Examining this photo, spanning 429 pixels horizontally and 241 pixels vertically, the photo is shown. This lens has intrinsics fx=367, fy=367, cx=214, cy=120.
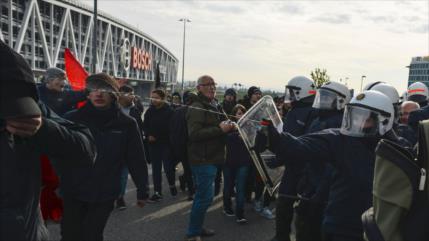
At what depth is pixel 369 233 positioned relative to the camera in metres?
1.76

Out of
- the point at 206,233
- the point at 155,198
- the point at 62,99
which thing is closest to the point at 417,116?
the point at 206,233

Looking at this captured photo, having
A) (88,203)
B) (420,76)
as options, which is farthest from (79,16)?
(420,76)

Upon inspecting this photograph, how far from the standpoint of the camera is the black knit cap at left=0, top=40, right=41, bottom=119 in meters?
1.47

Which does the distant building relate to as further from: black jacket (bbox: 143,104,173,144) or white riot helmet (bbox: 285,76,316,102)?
white riot helmet (bbox: 285,76,316,102)

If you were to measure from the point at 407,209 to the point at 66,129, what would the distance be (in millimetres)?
1596

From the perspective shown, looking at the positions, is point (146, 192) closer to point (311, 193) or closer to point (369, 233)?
point (311, 193)

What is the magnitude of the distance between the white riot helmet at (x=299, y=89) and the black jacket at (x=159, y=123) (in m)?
2.73

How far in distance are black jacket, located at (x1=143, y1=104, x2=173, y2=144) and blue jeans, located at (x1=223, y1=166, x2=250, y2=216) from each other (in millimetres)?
1517

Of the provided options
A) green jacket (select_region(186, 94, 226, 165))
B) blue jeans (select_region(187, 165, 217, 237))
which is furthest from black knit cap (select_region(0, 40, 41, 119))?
blue jeans (select_region(187, 165, 217, 237))

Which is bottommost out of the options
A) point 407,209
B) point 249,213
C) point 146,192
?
point 249,213

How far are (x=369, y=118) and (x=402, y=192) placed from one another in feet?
4.04

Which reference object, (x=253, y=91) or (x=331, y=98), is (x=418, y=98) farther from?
(x=331, y=98)

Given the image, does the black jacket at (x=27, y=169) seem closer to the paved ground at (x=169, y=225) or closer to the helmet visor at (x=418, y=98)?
the paved ground at (x=169, y=225)

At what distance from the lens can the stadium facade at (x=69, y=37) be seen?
39031 mm
